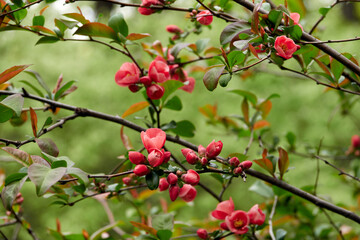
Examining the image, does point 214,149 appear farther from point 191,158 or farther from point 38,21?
point 38,21

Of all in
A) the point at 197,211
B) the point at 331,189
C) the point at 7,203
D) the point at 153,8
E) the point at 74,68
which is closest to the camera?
the point at 7,203

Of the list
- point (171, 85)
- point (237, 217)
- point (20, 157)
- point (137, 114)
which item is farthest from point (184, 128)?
point (137, 114)

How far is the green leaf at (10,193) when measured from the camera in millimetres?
401

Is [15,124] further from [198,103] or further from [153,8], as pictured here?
[198,103]

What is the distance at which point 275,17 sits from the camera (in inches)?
20.2

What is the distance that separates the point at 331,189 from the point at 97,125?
7.13 ft

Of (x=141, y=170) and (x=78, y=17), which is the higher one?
(x=78, y=17)

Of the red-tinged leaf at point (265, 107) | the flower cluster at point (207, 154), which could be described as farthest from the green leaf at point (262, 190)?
the flower cluster at point (207, 154)

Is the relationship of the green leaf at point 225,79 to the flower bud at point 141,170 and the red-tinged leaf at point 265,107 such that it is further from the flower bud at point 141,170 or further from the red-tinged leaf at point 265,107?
the red-tinged leaf at point 265,107

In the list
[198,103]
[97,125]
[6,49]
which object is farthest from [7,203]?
[6,49]

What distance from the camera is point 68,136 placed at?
3656 mm

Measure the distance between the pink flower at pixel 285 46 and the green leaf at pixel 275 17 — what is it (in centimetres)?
4

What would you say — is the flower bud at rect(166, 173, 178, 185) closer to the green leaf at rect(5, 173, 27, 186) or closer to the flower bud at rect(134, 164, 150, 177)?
the flower bud at rect(134, 164, 150, 177)

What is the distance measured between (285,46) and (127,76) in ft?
0.94
